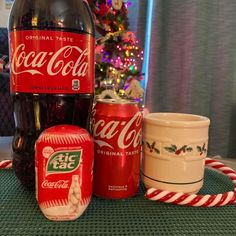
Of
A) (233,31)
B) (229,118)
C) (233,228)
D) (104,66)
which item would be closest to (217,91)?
(229,118)

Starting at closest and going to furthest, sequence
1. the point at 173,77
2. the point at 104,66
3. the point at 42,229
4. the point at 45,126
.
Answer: the point at 42,229
the point at 45,126
the point at 104,66
the point at 173,77

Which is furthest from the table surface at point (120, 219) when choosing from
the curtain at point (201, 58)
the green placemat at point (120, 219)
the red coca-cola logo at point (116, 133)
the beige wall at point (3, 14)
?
the beige wall at point (3, 14)

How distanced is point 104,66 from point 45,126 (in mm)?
1303

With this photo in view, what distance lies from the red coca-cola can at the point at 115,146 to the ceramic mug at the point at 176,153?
0.03 m

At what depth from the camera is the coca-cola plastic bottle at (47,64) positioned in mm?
445

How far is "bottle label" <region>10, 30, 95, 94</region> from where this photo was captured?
0.44 meters

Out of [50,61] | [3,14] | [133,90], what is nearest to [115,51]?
[133,90]

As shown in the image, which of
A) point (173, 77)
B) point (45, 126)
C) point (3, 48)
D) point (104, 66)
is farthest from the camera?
point (3, 48)

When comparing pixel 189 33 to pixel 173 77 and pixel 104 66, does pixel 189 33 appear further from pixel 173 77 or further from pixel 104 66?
pixel 104 66

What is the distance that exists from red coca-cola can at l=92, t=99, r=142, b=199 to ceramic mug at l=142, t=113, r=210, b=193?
0.03 m

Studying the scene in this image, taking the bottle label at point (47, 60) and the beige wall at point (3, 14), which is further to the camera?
the beige wall at point (3, 14)

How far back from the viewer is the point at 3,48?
2.11m

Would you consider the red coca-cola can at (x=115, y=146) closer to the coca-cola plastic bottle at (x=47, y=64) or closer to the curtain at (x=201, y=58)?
the coca-cola plastic bottle at (x=47, y=64)

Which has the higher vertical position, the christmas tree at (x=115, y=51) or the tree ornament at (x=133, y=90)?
the christmas tree at (x=115, y=51)
